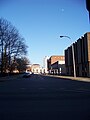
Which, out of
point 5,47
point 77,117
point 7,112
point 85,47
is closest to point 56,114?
point 77,117

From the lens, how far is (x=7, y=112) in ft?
39.1

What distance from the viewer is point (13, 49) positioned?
85688mm

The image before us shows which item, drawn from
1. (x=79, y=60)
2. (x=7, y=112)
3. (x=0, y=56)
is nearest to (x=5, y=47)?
(x=0, y=56)

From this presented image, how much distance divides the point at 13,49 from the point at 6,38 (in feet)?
21.3

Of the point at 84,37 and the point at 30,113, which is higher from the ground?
the point at 84,37

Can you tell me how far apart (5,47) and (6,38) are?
117 inches

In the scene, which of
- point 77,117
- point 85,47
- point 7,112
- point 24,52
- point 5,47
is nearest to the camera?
point 77,117

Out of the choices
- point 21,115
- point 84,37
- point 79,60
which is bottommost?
point 21,115

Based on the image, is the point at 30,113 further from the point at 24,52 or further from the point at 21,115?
the point at 24,52

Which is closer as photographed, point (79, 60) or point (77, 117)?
point (77, 117)

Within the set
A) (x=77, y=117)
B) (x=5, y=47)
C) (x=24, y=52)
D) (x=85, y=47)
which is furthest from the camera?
(x=24, y=52)

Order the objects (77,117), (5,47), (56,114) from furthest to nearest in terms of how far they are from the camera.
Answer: (5,47)
(56,114)
(77,117)

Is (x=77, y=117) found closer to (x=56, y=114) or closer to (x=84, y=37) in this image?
(x=56, y=114)

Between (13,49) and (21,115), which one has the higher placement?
(13,49)
